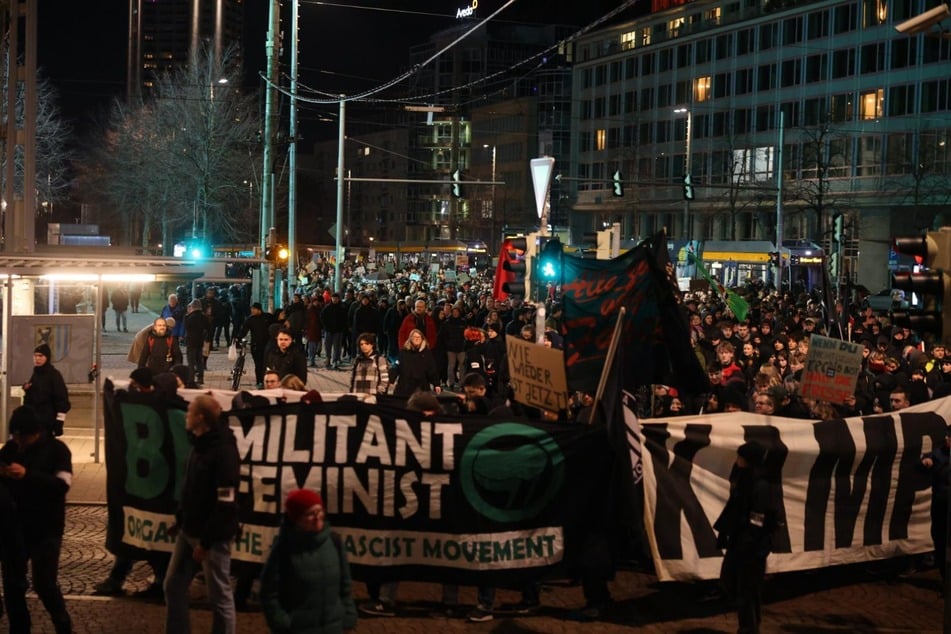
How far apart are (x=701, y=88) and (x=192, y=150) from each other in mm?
40841

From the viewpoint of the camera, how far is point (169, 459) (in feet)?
30.5

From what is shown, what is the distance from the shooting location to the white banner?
9.42 metres

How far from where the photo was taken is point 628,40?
93.6 meters

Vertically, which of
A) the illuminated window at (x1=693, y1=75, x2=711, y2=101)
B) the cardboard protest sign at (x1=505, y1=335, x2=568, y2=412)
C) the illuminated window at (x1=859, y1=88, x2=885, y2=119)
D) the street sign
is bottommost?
A: the cardboard protest sign at (x1=505, y1=335, x2=568, y2=412)

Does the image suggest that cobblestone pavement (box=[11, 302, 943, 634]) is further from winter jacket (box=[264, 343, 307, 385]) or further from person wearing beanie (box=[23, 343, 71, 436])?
winter jacket (box=[264, 343, 307, 385])

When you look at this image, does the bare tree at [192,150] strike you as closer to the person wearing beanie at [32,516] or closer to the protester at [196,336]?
the protester at [196,336]

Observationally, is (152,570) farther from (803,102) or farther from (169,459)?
(803,102)

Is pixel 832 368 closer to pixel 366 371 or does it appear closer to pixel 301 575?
pixel 366 371

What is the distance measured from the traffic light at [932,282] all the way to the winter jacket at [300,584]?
3.98 metres

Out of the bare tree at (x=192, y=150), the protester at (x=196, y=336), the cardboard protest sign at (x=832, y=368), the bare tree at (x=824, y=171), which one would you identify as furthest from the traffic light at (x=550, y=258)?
the bare tree at (x=824, y=171)

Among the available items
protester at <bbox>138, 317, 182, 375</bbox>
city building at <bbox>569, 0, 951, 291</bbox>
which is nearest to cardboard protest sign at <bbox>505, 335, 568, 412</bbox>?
protester at <bbox>138, 317, 182, 375</bbox>

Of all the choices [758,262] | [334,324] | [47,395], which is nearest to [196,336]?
[334,324]

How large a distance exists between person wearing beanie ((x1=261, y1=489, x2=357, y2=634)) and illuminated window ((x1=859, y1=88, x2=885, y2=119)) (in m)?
70.3

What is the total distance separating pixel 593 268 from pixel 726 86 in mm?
74701
